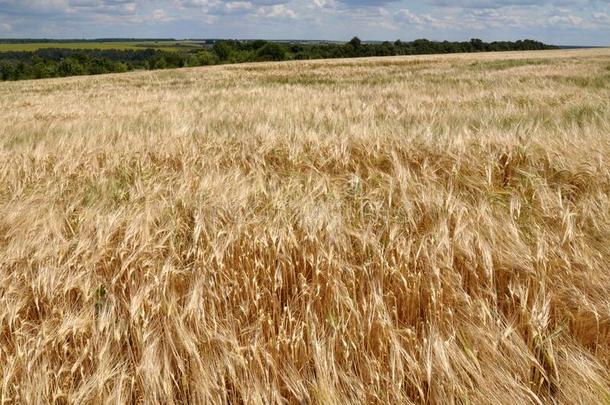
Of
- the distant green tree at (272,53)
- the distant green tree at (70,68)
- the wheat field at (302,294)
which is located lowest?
the distant green tree at (70,68)

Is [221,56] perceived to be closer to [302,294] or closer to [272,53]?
[272,53]

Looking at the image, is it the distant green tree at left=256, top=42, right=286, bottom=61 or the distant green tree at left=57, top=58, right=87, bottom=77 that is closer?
the distant green tree at left=57, top=58, right=87, bottom=77

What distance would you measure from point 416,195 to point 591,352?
934 mm

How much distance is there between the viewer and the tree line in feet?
189

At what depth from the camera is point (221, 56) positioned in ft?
235

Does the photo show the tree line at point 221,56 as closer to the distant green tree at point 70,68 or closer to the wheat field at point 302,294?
the distant green tree at point 70,68

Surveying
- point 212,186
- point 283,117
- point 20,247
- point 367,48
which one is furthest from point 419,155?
point 367,48

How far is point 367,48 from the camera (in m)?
73.9

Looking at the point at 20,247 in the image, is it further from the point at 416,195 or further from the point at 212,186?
the point at 416,195

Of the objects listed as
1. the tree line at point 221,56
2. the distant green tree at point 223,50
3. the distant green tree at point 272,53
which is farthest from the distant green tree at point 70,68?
the distant green tree at point 272,53

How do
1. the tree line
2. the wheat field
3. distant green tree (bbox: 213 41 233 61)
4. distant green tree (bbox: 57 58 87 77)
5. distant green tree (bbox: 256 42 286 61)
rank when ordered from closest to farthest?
the wheat field
distant green tree (bbox: 57 58 87 77)
the tree line
distant green tree (bbox: 213 41 233 61)
distant green tree (bbox: 256 42 286 61)

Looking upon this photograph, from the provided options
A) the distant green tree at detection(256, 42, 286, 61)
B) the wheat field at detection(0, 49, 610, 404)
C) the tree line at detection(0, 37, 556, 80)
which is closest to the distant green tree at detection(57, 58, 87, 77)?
the tree line at detection(0, 37, 556, 80)

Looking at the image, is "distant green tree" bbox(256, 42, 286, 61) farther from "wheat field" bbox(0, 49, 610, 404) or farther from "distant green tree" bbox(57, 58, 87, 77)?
"wheat field" bbox(0, 49, 610, 404)

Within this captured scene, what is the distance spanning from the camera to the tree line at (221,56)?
57.5 m
